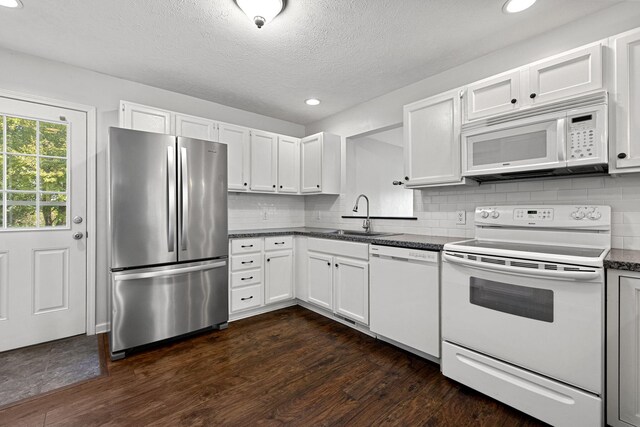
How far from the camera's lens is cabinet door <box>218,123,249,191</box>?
3334mm

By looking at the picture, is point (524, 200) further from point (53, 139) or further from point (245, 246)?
point (53, 139)

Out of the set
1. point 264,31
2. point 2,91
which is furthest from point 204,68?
point 2,91

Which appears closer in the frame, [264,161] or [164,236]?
[164,236]

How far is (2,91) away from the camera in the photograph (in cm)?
246

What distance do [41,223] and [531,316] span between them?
3.84m

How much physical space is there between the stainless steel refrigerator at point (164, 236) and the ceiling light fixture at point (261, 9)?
4.01 ft

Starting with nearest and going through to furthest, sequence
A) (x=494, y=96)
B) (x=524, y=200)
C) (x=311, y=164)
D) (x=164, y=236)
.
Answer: (x=494, y=96)
(x=524, y=200)
(x=164, y=236)
(x=311, y=164)

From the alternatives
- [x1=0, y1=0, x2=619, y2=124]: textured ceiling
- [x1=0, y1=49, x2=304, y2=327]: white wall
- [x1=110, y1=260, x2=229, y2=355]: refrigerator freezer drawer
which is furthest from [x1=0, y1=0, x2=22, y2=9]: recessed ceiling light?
[x1=110, y1=260, x2=229, y2=355]: refrigerator freezer drawer

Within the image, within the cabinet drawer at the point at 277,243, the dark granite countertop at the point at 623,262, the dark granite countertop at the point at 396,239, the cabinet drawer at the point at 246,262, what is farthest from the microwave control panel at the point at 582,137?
the cabinet drawer at the point at 246,262

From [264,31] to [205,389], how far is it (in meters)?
2.56

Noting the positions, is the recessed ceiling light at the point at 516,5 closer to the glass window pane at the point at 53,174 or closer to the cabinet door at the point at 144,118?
the cabinet door at the point at 144,118

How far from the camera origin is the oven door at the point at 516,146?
186 cm

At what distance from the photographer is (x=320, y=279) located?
3.22m

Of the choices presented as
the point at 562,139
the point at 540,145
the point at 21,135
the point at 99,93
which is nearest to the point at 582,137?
the point at 562,139
